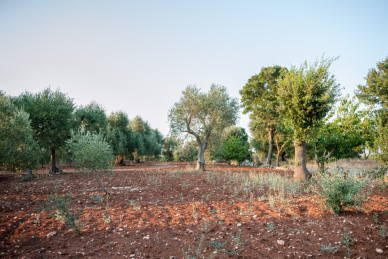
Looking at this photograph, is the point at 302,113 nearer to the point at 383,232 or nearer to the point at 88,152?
the point at 383,232

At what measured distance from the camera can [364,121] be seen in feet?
45.5

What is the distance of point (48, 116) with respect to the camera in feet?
67.2

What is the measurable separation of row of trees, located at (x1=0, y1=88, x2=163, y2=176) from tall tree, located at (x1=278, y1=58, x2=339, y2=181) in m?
11.6

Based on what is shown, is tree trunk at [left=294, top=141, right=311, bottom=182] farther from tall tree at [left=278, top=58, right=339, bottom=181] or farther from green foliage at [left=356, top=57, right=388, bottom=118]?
green foliage at [left=356, top=57, right=388, bottom=118]

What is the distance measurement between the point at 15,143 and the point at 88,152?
8.37 m

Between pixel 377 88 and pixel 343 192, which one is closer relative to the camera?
pixel 343 192

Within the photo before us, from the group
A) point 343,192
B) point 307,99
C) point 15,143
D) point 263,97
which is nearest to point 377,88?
point 263,97

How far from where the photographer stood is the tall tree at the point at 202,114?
2117cm

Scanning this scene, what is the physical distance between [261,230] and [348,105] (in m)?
13.7

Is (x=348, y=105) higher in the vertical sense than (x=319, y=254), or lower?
higher

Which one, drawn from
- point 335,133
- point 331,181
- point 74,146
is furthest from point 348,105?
point 74,146

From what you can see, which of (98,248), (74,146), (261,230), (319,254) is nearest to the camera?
(319,254)

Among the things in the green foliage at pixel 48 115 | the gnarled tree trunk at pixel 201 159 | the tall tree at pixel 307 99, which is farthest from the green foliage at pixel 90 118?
the tall tree at pixel 307 99

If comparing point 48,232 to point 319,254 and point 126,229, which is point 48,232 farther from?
point 319,254
